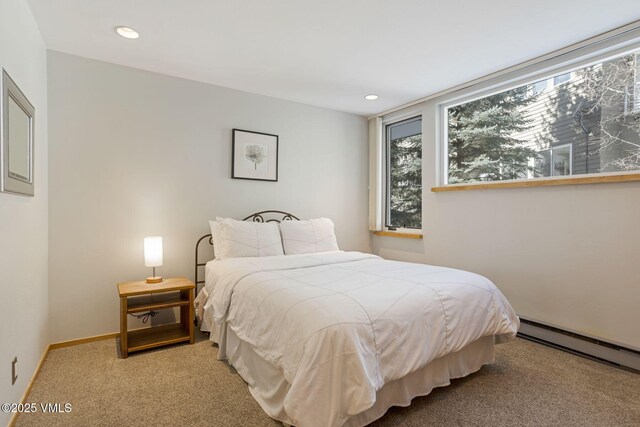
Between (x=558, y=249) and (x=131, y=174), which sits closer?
(x=558, y=249)

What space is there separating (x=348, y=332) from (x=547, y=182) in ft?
7.74

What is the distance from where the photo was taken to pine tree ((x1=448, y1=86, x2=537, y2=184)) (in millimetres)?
3115

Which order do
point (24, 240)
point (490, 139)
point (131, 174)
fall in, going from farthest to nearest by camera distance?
point (490, 139)
point (131, 174)
point (24, 240)

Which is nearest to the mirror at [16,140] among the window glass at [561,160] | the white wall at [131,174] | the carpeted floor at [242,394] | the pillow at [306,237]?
the white wall at [131,174]

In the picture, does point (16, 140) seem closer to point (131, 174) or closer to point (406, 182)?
point (131, 174)

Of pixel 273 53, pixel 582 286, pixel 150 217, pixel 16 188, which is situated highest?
pixel 273 53

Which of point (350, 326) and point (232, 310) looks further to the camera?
point (232, 310)

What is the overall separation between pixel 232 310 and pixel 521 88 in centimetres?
327

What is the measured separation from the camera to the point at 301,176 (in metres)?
4.02

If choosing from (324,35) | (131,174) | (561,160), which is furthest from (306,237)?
(561,160)

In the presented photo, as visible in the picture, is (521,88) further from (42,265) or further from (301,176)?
(42,265)

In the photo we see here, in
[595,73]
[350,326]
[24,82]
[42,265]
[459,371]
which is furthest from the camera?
[595,73]

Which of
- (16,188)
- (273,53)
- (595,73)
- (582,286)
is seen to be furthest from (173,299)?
(595,73)

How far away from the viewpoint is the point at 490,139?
337 cm
